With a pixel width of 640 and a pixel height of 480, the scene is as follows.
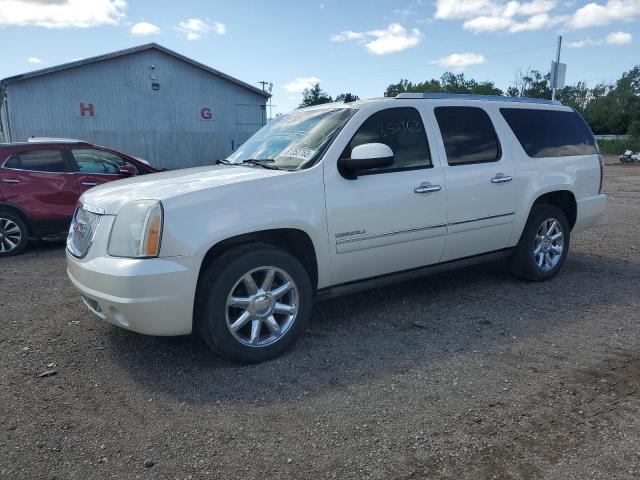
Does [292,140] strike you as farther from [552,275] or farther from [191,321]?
[552,275]

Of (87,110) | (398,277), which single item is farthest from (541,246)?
(87,110)

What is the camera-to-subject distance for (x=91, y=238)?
11.6ft

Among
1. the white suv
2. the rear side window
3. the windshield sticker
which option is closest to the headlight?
the white suv

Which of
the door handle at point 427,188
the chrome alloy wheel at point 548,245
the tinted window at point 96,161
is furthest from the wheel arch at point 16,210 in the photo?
the chrome alloy wheel at point 548,245

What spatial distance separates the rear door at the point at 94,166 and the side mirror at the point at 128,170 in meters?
0.07

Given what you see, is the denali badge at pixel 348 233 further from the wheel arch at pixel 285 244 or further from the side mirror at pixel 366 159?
the side mirror at pixel 366 159

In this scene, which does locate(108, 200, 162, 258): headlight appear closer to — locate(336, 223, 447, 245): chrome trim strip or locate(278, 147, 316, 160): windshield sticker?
locate(278, 147, 316, 160): windshield sticker

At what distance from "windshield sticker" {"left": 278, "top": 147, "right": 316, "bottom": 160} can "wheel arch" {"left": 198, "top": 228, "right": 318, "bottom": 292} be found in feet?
2.00

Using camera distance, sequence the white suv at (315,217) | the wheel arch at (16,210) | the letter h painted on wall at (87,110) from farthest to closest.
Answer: the letter h painted on wall at (87,110) → the wheel arch at (16,210) → the white suv at (315,217)

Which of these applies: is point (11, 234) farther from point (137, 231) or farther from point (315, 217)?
point (315, 217)

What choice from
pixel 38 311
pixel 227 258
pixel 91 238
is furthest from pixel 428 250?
pixel 38 311

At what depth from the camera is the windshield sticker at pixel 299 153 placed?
392cm

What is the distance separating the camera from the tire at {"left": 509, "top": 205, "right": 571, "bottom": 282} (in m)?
5.25

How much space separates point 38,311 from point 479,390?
13.3ft
